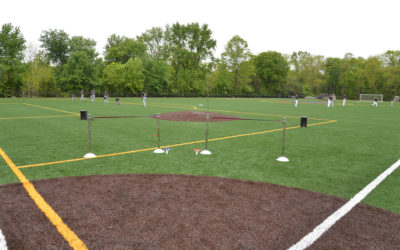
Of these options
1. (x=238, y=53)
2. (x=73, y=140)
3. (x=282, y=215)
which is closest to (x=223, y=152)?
(x=282, y=215)

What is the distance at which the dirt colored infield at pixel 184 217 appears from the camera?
12.0ft

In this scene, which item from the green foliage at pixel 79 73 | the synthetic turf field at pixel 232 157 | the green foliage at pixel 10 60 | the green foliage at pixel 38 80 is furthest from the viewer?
the green foliage at pixel 38 80

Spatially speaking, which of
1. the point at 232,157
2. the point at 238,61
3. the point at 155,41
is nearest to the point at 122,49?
the point at 155,41

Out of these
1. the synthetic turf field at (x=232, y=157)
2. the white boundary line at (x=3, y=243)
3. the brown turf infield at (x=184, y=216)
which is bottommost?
the white boundary line at (x=3, y=243)

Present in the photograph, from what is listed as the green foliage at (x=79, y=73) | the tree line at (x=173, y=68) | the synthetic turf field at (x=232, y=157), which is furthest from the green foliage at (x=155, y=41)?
the synthetic turf field at (x=232, y=157)

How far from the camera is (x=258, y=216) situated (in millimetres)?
4438

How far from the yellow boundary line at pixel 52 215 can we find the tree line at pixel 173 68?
166ft

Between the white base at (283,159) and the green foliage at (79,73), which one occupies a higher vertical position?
the green foliage at (79,73)

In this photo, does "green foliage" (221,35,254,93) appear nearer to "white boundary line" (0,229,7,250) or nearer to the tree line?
the tree line

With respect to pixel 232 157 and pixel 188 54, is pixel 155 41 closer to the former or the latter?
pixel 188 54

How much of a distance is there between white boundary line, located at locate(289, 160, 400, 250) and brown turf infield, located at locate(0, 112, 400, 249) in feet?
0.25

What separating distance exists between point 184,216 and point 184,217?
→ 0.13ft

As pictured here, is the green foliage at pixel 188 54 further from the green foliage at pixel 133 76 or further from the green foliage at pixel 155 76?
the green foliage at pixel 133 76

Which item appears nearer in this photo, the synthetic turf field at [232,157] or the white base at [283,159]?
the synthetic turf field at [232,157]
